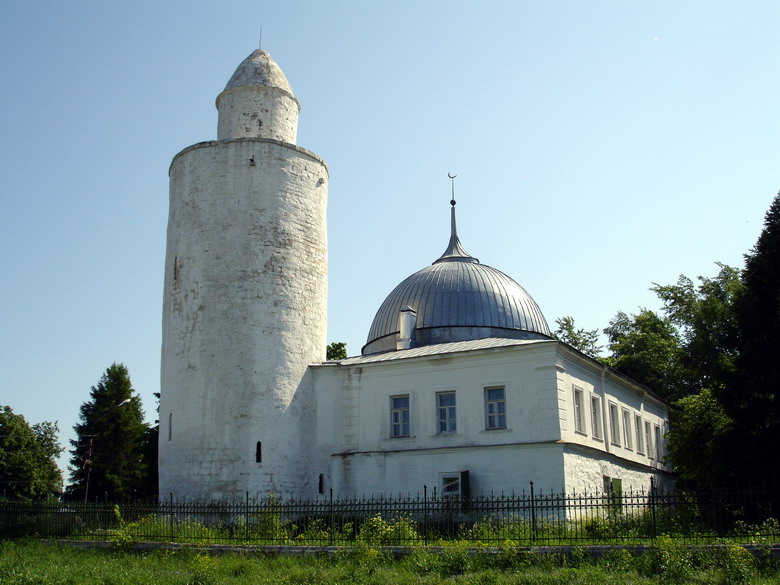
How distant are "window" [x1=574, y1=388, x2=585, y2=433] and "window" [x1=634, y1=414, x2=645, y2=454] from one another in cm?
657

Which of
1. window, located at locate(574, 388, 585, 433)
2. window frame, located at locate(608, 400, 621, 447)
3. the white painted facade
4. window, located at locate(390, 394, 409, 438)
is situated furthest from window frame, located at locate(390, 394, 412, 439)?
window frame, located at locate(608, 400, 621, 447)

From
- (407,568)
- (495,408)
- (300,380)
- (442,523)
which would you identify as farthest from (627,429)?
(407,568)

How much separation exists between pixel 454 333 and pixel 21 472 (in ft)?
95.5

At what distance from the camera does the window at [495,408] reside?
960 inches

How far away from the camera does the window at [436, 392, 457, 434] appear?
25172mm

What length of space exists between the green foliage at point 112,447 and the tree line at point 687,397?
58 mm

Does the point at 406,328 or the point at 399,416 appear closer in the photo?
the point at 399,416

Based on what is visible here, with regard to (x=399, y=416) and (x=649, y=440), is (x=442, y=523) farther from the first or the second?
(x=649, y=440)

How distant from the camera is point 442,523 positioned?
19.9 m

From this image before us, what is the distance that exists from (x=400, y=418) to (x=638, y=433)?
10665 millimetres

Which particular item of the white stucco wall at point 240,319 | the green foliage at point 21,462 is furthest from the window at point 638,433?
the green foliage at point 21,462

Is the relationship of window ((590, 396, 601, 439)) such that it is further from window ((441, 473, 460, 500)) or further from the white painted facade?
window ((441, 473, 460, 500))

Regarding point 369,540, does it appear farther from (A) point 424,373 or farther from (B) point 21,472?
(B) point 21,472

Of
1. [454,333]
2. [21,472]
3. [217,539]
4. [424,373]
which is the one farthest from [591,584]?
[21,472]
